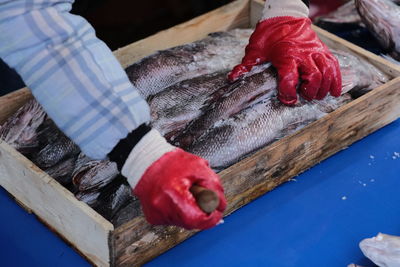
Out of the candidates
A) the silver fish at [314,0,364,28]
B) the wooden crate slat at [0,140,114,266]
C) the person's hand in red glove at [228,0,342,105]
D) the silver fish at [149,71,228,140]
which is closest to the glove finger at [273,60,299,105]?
the person's hand in red glove at [228,0,342,105]

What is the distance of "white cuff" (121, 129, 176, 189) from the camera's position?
158 cm

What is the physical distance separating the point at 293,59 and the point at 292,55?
2 centimetres

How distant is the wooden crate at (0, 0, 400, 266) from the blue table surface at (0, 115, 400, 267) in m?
0.05

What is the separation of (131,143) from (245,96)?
88 centimetres

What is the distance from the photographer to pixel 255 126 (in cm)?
229

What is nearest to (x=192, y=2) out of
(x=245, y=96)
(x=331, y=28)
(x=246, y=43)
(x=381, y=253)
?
(x=331, y=28)

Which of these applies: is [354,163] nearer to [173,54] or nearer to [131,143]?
[173,54]

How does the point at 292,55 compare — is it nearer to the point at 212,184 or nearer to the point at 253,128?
the point at 253,128

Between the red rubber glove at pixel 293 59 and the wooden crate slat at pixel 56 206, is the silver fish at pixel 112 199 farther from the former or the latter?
the red rubber glove at pixel 293 59

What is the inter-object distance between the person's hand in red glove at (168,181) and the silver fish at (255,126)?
0.59 metres

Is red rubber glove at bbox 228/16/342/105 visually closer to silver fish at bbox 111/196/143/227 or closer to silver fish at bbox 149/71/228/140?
silver fish at bbox 149/71/228/140

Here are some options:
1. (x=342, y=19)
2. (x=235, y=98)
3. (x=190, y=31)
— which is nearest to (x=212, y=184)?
(x=235, y=98)

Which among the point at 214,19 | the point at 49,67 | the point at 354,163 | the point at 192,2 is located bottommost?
the point at 192,2

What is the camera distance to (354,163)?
2.43 meters
